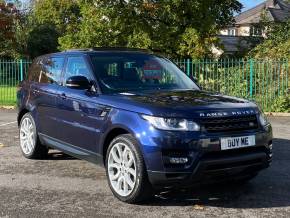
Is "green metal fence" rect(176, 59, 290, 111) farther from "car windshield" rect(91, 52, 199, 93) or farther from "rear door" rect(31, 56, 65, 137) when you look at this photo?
"car windshield" rect(91, 52, 199, 93)

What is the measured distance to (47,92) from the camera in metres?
7.50

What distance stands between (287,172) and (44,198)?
11.5 feet

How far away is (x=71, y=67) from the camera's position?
710 cm

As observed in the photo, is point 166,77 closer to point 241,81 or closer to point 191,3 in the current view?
point 241,81

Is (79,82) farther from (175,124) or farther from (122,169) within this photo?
(175,124)

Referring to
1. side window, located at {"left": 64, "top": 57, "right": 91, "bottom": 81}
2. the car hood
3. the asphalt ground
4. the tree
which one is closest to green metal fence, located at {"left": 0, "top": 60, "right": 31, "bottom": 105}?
the tree

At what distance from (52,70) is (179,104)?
2918mm

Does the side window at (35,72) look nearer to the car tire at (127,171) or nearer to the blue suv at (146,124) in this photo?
the blue suv at (146,124)

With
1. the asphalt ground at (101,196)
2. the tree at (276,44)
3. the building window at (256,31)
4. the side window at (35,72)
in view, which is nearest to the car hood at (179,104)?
the asphalt ground at (101,196)

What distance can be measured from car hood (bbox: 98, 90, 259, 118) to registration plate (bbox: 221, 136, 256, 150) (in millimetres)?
276

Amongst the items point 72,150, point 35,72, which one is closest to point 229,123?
point 72,150

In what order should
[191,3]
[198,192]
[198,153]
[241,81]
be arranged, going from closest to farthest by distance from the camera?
[198,153] → [198,192] → [241,81] → [191,3]

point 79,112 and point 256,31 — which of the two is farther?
point 256,31

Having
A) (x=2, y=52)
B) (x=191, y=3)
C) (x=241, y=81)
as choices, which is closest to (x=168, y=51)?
(x=191, y=3)
